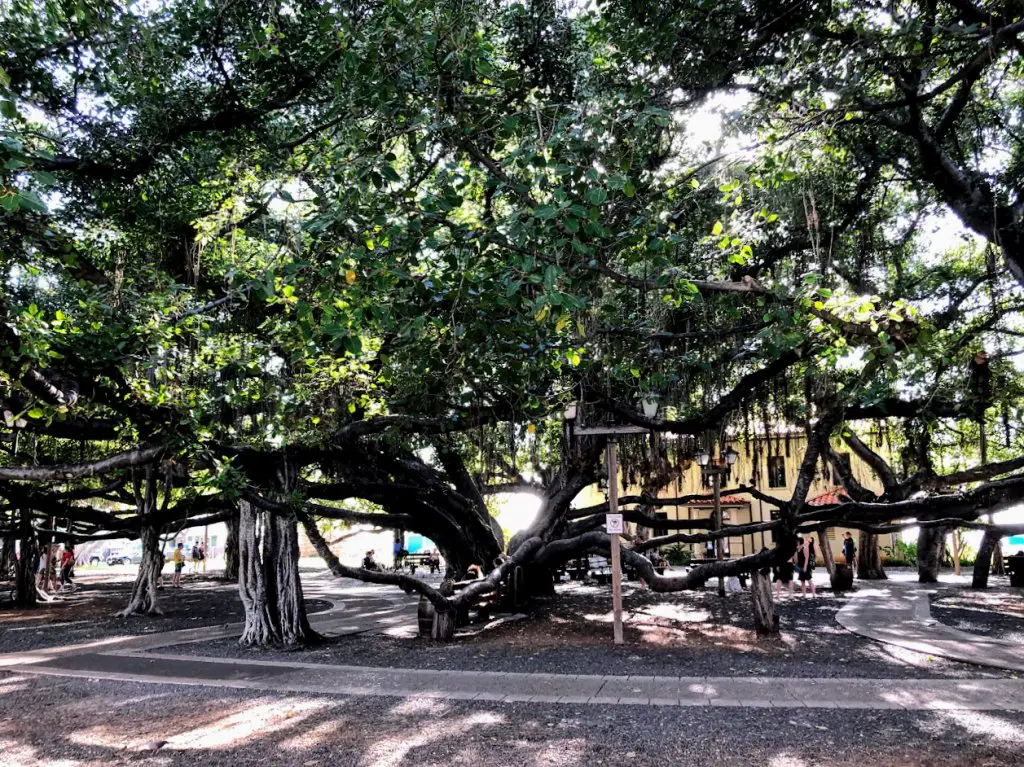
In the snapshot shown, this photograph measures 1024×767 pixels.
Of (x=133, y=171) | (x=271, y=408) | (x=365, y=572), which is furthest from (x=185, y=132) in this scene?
(x=365, y=572)

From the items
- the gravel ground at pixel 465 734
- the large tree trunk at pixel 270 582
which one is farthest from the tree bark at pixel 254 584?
the gravel ground at pixel 465 734

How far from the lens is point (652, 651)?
9.16 m

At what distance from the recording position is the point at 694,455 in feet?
49.3

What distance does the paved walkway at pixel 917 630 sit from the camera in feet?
27.5

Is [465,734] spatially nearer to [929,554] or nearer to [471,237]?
[471,237]

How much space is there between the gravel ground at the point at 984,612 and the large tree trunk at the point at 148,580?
15101 mm

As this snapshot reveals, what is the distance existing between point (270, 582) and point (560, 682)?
17.2ft

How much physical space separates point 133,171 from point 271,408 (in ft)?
11.7

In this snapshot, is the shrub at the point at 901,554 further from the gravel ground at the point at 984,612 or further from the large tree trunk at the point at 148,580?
the large tree trunk at the point at 148,580

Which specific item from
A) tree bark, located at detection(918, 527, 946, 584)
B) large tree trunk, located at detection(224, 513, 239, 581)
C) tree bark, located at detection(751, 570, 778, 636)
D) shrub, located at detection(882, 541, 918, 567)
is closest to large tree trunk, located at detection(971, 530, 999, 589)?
tree bark, located at detection(918, 527, 946, 584)

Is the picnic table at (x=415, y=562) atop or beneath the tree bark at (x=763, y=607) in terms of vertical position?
beneath

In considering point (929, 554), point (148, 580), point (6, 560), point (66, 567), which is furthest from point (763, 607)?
point (6, 560)

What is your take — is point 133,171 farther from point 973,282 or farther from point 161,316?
point 973,282

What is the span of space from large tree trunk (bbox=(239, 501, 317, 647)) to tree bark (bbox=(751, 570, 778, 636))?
6743 mm
